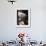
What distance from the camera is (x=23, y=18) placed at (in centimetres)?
516

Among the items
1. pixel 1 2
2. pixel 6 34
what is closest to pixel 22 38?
pixel 6 34

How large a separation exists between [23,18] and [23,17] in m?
0.04

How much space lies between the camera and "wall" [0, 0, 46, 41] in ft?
16.7

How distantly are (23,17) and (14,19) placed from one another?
38cm

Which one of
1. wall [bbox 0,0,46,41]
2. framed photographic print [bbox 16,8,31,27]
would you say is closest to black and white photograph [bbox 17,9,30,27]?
framed photographic print [bbox 16,8,31,27]

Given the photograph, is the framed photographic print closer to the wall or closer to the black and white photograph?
the black and white photograph

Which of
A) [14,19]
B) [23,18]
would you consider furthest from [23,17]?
[14,19]

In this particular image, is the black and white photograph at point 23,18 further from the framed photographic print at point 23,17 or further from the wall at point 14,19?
the wall at point 14,19

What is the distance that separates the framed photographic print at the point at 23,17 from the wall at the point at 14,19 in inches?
4.8

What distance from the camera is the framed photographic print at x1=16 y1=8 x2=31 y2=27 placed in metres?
5.12

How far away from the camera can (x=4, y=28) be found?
5.09m

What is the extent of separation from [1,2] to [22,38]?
7.81 feet

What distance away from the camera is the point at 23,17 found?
203 inches

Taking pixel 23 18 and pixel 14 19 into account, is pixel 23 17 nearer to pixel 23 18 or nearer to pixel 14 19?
pixel 23 18
